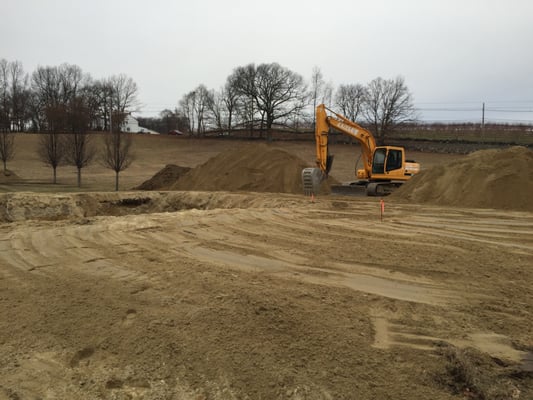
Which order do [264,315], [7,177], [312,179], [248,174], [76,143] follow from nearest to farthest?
[264,315]
[312,179]
[248,174]
[76,143]
[7,177]

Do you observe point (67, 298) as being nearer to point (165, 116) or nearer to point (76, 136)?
point (76, 136)

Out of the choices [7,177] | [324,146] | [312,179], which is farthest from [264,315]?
[7,177]

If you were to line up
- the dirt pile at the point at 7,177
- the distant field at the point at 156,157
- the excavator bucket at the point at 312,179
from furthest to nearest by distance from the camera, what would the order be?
the distant field at the point at 156,157, the dirt pile at the point at 7,177, the excavator bucket at the point at 312,179

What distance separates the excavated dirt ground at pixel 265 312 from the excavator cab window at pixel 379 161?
31.0 feet

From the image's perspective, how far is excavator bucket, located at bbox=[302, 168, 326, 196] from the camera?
738 inches

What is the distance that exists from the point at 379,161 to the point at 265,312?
52.1 ft

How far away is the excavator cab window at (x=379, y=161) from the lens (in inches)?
752

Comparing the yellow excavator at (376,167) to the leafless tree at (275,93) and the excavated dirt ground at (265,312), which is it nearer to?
the excavated dirt ground at (265,312)

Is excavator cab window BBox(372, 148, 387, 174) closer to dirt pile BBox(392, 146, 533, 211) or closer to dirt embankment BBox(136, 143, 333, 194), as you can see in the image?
dirt pile BBox(392, 146, 533, 211)

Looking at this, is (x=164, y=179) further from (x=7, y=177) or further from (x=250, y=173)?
(x=7, y=177)

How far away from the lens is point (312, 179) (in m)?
18.7

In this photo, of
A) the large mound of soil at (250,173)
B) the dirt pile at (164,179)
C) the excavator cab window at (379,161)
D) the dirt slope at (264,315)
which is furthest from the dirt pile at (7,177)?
the excavator cab window at (379,161)

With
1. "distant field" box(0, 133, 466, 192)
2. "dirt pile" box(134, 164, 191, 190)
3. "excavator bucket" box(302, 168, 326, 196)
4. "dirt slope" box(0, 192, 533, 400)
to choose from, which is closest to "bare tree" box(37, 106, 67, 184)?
"distant field" box(0, 133, 466, 192)

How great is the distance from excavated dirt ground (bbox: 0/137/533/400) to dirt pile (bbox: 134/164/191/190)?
16524 millimetres
